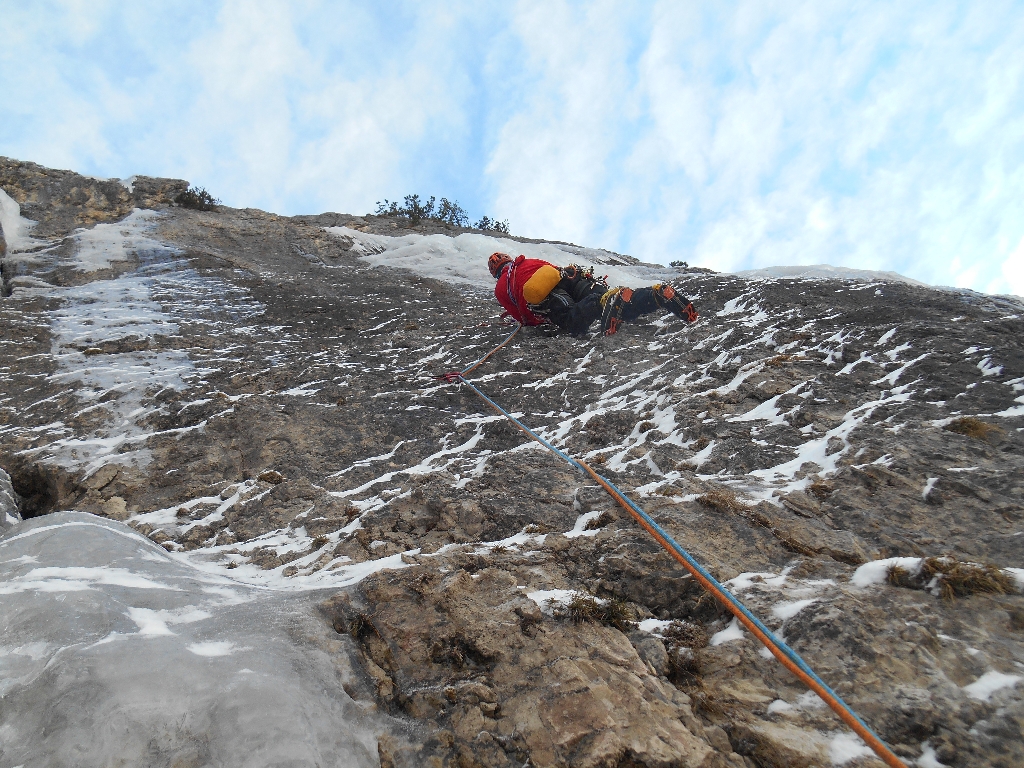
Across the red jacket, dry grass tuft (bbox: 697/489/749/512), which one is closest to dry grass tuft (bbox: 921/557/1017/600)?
dry grass tuft (bbox: 697/489/749/512)

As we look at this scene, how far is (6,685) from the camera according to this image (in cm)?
187

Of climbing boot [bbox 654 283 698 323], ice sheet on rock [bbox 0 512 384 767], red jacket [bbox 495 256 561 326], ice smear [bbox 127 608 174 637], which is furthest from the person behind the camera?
red jacket [bbox 495 256 561 326]

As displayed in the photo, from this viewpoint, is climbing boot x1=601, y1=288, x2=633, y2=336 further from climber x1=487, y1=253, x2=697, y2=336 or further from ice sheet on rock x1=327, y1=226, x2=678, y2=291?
ice sheet on rock x1=327, y1=226, x2=678, y2=291

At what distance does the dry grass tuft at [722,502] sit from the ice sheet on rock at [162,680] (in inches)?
94.2

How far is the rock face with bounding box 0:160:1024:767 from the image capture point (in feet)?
6.53

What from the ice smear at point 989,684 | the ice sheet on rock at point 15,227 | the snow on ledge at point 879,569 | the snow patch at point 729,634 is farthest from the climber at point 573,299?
the ice sheet on rock at point 15,227

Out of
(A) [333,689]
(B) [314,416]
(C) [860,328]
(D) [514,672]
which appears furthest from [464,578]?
(C) [860,328]

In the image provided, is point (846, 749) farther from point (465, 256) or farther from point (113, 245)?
point (113, 245)

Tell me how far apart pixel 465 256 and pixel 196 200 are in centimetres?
797

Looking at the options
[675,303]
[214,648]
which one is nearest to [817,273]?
[675,303]

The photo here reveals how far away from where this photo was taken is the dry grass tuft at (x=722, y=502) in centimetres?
336

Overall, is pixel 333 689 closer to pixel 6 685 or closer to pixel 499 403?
pixel 6 685

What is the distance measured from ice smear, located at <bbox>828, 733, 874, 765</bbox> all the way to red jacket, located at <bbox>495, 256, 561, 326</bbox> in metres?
7.07

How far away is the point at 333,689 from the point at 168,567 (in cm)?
175
